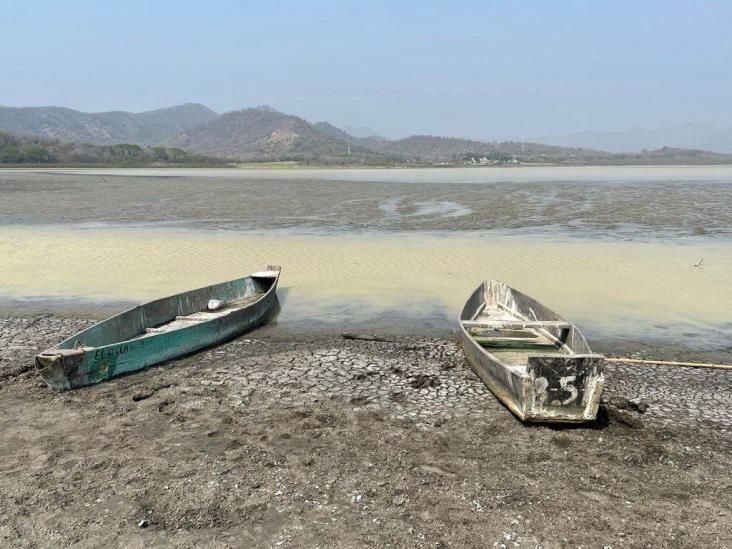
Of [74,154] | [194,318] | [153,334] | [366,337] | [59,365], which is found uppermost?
[74,154]

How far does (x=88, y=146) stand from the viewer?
478 ft

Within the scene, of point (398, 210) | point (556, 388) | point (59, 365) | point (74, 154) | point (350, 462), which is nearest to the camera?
point (350, 462)

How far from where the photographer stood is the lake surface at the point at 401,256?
13.3m

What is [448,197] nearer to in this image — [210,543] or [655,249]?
[655,249]

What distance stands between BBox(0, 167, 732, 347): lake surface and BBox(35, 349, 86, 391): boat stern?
4755 mm

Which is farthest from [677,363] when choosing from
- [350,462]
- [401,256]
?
[401,256]

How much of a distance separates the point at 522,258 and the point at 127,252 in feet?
48.1

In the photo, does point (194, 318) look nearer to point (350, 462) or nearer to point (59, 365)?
point (59, 365)

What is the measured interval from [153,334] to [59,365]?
224 centimetres

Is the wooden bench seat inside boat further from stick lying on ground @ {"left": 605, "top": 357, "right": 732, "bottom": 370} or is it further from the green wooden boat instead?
stick lying on ground @ {"left": 605, "top": 357, "right": 732, "bottom": 370}

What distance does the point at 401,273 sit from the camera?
17.3 metres

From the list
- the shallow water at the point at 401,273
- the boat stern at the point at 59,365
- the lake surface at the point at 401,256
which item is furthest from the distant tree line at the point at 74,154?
the boat stern at the point at 59,365

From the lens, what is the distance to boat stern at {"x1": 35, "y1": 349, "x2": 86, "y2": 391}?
307 inches

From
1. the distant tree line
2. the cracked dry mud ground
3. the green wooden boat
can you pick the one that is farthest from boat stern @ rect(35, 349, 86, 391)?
the distant tree line
